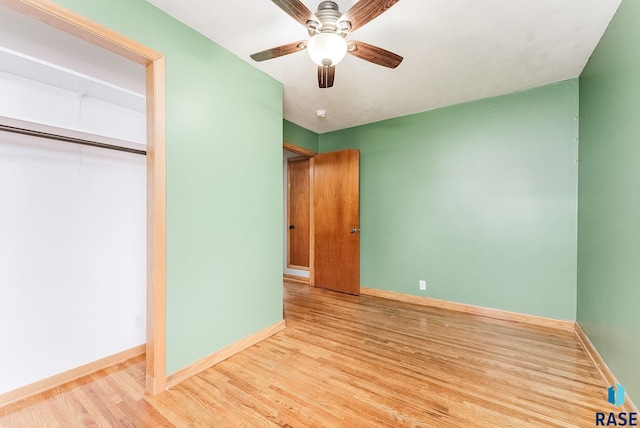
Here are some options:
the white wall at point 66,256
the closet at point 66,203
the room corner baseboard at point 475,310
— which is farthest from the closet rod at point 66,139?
the room corner baseboard at point 475,310

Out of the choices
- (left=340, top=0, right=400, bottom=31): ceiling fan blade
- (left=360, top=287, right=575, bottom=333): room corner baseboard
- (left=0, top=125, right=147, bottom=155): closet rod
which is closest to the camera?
(left=340, top=0, right=400, bottom=31): ceiling fan blade

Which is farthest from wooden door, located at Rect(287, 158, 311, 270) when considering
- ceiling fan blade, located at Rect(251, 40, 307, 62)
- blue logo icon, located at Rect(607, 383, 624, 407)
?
blue logo icon, located at Rect(607, 383, 624, 407)

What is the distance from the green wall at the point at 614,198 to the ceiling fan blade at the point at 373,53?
132 cm

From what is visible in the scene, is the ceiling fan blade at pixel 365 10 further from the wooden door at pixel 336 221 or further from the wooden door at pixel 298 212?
the wooden door at pixel 298 212

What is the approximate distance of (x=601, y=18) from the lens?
1738 mm

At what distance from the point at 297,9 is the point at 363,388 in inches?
90.2

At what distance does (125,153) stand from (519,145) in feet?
12.8

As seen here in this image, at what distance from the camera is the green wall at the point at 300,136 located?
370 centimetres

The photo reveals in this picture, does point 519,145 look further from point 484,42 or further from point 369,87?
point 369,87

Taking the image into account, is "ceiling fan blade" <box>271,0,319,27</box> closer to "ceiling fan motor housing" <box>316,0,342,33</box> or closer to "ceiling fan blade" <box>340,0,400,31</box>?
"ceiling fan motor housing" <box>316,0,342,33</box>

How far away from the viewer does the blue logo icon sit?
1.52 meters

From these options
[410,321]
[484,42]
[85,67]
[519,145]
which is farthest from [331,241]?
[85,67]

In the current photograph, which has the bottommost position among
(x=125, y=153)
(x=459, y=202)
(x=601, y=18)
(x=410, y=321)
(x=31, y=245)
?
(x=410, y=321)

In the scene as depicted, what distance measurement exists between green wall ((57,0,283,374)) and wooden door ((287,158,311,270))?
82.0 inches
